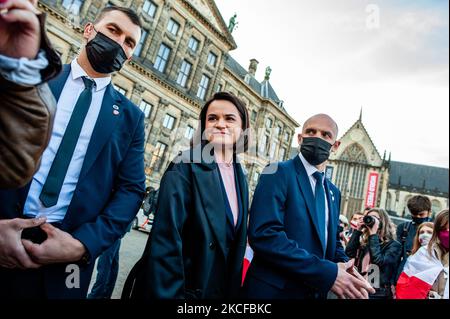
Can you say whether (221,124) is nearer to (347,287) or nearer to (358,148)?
(347,287)

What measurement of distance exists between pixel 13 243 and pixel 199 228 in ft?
2.79

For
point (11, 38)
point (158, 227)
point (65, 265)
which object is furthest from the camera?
point (158, 227)

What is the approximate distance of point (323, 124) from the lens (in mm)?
2197

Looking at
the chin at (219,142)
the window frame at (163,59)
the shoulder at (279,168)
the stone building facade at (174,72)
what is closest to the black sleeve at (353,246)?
the shoulder at (279,168)

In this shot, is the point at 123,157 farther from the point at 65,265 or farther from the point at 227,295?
the point at 227,295

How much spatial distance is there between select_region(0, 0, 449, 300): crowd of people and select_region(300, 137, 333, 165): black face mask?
1 cm

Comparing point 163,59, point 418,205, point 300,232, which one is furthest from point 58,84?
point 163,59

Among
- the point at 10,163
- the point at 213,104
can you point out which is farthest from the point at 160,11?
the point at 10,163

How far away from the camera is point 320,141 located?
2.15 meters

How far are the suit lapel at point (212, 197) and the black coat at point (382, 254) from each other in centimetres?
257

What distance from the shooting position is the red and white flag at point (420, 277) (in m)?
2.80

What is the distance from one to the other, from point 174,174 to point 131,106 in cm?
51

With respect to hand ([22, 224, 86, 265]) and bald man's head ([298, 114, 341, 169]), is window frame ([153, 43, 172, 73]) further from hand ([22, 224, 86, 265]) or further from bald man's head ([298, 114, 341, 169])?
hand ([22, 224, 86, 265])

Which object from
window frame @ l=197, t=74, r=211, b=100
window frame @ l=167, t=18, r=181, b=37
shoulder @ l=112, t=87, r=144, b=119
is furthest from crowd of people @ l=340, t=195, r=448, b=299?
window frame @ l=167, t=18, r=181, b=37
